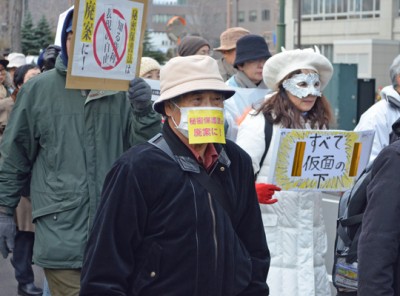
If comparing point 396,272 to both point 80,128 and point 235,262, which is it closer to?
point 235,262

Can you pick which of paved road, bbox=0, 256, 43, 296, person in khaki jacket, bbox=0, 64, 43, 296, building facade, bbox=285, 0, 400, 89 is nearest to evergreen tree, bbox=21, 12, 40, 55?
building facade, bbox=285, 0, 400, 89

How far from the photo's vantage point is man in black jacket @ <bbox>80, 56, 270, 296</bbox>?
3111 millimetres

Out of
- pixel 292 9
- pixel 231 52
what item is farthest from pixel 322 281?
pixel 292 9

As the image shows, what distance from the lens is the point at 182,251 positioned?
10.2 ft

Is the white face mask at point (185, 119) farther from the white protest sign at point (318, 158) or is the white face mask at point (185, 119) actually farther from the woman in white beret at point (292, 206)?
the woman in white beret at point (292, 206)

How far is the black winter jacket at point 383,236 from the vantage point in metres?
3.42

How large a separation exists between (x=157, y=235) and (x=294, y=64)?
2369mm

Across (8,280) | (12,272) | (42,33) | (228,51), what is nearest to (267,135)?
(228,51)

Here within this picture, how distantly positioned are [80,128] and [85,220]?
0.44 meters

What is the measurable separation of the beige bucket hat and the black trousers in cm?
413

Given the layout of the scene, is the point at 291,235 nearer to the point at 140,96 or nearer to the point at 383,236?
the point at 140,96

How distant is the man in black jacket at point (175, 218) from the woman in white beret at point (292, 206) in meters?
1.86

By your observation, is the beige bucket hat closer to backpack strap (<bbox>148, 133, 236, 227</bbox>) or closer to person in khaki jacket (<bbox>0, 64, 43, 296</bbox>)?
backpack strap (<bbox>148, 133, 236, 227</bbox>)

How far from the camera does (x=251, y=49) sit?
649 cm
